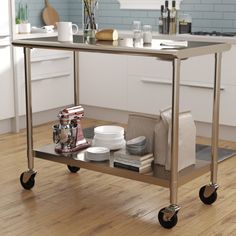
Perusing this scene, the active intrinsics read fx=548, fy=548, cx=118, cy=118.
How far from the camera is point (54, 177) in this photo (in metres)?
3.96

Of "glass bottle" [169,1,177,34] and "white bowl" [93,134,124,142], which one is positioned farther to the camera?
"glass bottle" [169,1,177,34]

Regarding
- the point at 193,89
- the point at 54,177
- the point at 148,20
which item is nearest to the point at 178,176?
the point at 54,177

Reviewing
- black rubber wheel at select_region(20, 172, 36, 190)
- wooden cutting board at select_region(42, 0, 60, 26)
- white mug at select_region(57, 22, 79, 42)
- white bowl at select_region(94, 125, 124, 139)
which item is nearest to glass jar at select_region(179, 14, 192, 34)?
wooden cutting board at select_region(42, 0, 60, 26)

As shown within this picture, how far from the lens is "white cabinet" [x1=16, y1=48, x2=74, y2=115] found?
5.25 m

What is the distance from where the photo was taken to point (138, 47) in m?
3.00

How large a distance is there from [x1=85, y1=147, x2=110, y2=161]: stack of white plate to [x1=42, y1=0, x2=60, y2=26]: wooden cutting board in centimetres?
296

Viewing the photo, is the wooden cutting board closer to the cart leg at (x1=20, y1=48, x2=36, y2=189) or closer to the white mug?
the cart leg at (x1=20, y1=48, x2=36, y2=189)

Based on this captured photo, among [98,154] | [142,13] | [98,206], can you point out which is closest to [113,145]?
[98,154]

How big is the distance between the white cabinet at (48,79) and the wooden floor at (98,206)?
125 centimetres

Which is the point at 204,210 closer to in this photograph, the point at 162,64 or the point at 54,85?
the point at 162,64

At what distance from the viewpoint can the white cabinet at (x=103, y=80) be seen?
5473mm

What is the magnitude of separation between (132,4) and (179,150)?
121 inches

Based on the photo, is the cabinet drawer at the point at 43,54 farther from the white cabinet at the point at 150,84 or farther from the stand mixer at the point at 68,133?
the stand mixer at the point at 68,133

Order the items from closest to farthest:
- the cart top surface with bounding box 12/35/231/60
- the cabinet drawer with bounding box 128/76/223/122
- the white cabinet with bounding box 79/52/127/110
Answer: the cart top surface with bounding box 12/35/231/60 < the cabinet drawer with bounding box 128/76/223/122 < the white cabinet with bounding box 79/52/127/110
